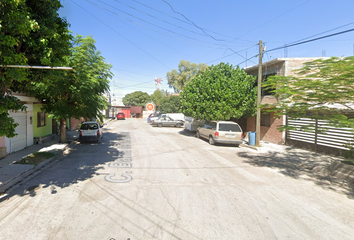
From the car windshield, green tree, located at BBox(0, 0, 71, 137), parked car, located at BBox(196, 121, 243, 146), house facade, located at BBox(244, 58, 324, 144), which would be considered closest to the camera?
green tree, located at BBox(0, 0, 71, 137)

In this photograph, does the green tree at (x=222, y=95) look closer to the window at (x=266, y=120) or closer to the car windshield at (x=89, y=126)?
the window at (x=266, y=120)

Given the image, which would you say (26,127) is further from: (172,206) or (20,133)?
(172,206)

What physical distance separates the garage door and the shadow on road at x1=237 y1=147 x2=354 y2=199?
11.6 metres

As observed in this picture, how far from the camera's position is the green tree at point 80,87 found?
9.62 meters

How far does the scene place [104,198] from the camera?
16.2 feet

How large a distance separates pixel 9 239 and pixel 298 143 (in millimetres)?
14703

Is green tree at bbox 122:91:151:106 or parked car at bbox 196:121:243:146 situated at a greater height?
green tree at bbox 122:91:151:106

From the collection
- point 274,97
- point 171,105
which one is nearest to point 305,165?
point 274,97

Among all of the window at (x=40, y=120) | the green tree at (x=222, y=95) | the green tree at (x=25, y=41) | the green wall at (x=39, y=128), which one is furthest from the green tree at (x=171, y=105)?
the green tree at (x=25, y=41)

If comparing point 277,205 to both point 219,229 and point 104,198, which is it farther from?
point 104,198

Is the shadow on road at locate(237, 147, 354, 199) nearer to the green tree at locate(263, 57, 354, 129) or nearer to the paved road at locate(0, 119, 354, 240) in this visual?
the paved road at locate(0, 119, 354, 240)

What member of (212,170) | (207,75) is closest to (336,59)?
(212,170)

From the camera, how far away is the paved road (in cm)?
362

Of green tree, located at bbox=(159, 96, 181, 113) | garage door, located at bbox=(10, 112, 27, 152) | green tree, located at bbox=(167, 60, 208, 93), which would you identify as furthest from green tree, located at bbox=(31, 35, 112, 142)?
green tree, located at bbox=(167, 60, 208, 93)
